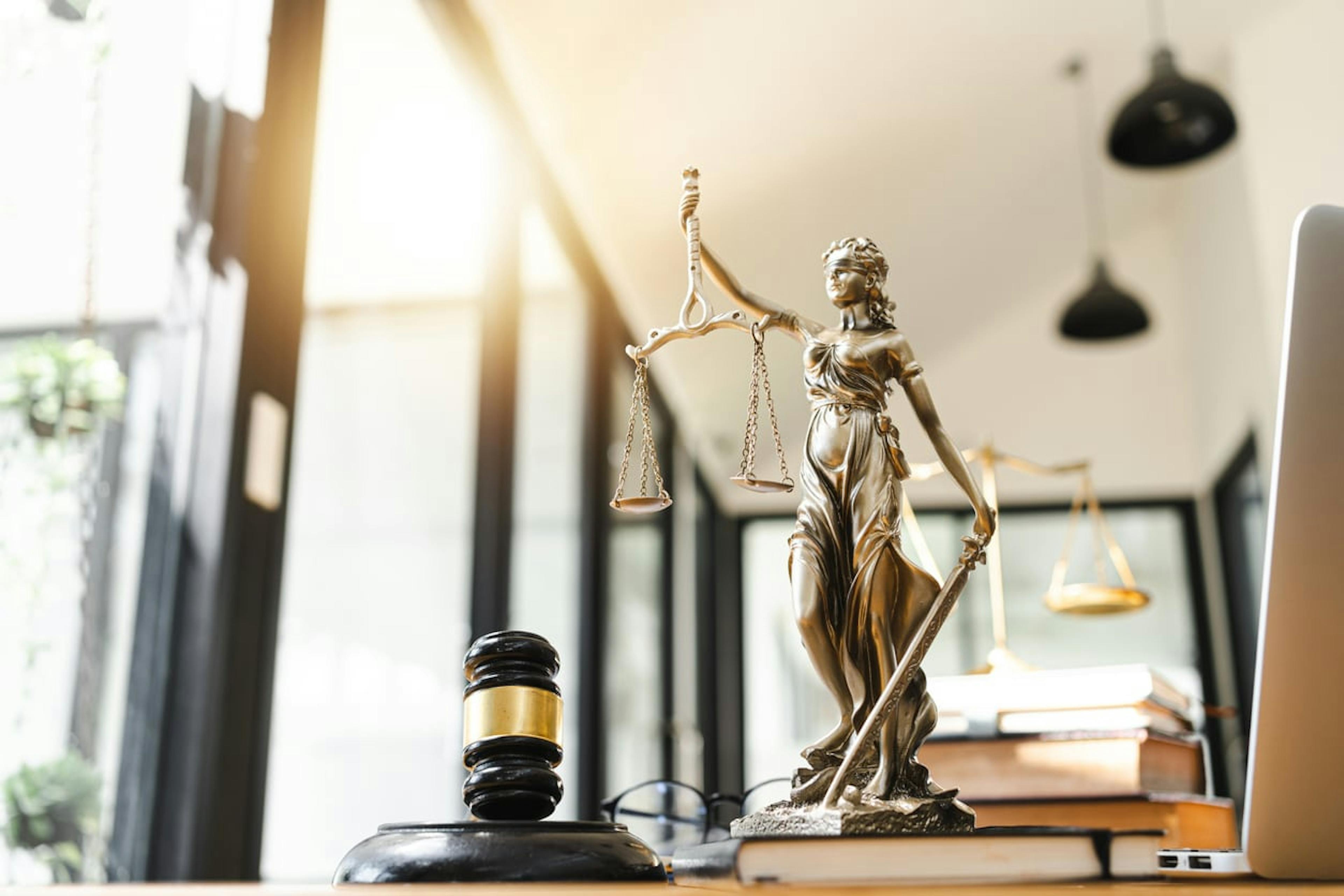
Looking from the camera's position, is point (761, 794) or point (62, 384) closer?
point (761, 794)

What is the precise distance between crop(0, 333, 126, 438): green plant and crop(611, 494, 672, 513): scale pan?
2.95ft

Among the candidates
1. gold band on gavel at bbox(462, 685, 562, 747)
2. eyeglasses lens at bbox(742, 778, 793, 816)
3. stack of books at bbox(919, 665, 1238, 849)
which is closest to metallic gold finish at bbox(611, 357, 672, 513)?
gold band on gavel at bbox(462, 685, 562, 747)

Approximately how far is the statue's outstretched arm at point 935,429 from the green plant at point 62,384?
1.04 metres

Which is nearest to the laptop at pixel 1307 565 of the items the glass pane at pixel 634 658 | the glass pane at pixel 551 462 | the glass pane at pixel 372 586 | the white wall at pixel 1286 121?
the glass pane at pixel 372 586

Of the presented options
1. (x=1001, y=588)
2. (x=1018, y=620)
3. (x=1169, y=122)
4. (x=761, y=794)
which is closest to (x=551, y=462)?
(x=1001, y=588)

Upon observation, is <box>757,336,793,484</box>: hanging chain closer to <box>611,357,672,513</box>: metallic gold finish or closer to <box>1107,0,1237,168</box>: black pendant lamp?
<box>611,357,672,513</box>: metallic gold finish

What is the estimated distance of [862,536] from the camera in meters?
0.64

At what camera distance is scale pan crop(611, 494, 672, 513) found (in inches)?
27.8

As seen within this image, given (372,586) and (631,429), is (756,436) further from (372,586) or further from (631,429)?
(372,586)

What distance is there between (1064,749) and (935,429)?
1.48 feet

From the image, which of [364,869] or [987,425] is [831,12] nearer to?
[364,869]

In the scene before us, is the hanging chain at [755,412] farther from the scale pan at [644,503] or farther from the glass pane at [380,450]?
the glass pane at [380,450]

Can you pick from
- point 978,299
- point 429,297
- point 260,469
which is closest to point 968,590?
point 978,299

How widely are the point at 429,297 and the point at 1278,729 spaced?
2.29 metres
